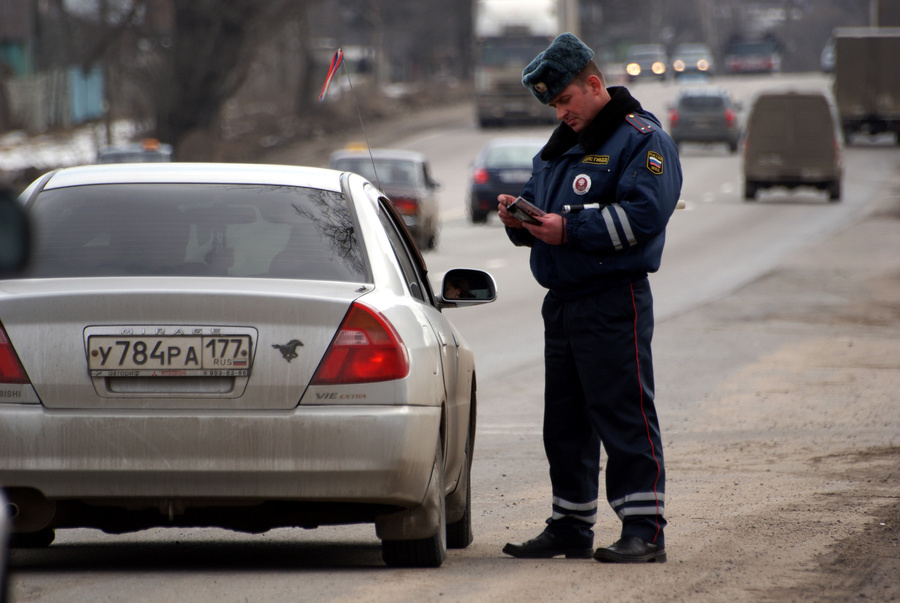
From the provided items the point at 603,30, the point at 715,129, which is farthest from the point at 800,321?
the point at 603,30

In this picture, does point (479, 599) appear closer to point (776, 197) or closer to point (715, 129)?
point (776, 197)

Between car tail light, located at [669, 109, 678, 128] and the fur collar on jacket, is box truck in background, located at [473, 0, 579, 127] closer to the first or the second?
car tail light, located at [669, 109, 678, 128]

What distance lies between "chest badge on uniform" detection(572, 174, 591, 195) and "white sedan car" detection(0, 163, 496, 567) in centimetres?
86

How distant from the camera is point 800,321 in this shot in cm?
1572

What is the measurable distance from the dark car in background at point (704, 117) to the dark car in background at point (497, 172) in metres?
16.5

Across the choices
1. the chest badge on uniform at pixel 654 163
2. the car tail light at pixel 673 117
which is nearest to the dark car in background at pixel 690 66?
the car tail light at pixel 673 117

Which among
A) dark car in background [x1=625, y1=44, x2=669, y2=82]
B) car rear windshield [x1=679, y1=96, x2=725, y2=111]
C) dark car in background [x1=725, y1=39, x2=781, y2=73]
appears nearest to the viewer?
car rear windshield [x1=679, y1=96, x2=725, y2=111]

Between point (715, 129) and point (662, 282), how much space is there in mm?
27437

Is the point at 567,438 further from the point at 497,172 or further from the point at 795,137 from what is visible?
the point at 795,137

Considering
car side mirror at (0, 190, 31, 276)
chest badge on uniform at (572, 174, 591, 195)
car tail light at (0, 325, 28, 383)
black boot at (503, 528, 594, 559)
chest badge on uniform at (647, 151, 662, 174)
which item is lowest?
black boot at (503, 528, 594, 559)

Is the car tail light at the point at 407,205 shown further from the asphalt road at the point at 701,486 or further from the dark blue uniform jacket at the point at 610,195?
the dark blue uniform jacket at the point at 610,195

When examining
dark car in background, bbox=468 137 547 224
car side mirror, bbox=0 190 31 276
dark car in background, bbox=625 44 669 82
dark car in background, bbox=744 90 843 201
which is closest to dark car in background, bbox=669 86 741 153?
dark car in background, bbox=744 90 843 201

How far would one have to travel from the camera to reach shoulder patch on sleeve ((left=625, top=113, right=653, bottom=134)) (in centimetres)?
541

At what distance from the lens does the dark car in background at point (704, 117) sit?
45.8 metres
